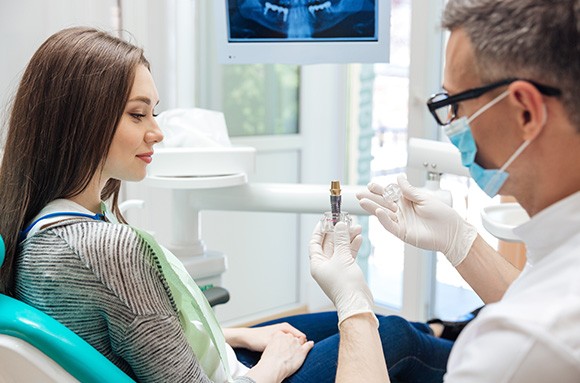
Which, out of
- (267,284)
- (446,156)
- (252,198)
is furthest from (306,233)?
(446,156)

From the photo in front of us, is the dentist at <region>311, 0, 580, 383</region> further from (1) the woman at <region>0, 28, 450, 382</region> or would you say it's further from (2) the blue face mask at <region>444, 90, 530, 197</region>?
(1) the woman at <region>0, 28, 450, 382</region>

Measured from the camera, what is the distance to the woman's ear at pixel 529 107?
0.84 meters

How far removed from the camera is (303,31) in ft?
6.61

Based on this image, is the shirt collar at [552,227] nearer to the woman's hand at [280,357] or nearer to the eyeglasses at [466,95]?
the eyeglasses at [466,95]

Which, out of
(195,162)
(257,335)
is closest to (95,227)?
(257,335)

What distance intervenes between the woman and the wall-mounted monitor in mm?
719

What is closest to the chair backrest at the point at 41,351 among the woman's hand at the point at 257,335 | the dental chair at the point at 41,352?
the dental chair at the point at 41,352

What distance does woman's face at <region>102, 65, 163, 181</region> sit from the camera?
132 centimetres

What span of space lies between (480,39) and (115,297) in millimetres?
679

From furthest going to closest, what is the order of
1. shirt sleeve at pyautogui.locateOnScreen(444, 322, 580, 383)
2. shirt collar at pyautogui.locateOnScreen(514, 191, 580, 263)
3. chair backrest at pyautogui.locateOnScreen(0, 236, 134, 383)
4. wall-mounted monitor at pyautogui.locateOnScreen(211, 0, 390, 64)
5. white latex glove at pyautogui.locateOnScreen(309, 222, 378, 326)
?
wall-mounted monitor at pyautogui.locateOnScreen(211, 0, 390, 64)
white latex glove at pyautogui.locateOnScreen(309, 222, 378, 326)
chair backrest at pyautogui.locateOnScreen(0, 236, 134, 383)
shirt collar at pyautogui.locateOnScreen(514, 191, 580, 263)
shirt sleeve at pyautogui.locateOnScreen(444, 322, 580, 383)


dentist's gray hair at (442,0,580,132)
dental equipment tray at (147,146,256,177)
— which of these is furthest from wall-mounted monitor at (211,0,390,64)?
dentist's gray hair at (442,0,580,132)

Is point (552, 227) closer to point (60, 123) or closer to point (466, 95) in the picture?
point (466, 95)

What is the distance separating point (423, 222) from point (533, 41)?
29.1 inches

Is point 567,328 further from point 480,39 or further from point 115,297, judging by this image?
point 115,297
